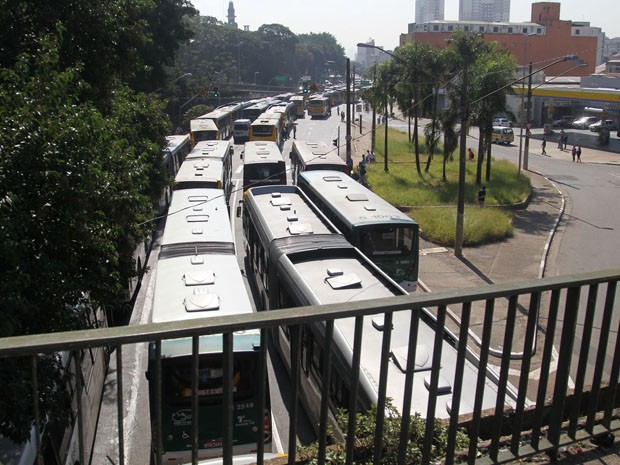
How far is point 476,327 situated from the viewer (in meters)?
12.6

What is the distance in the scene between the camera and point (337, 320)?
8078mm

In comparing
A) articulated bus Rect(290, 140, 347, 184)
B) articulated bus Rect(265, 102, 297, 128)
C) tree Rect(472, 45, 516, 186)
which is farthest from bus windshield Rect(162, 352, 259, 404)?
articulated bus Rect(265, 102, 297, 128)

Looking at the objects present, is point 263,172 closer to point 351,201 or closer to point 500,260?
point 351,201

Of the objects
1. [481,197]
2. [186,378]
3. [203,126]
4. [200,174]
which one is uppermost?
[186,378]

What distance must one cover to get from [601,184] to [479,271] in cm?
1692

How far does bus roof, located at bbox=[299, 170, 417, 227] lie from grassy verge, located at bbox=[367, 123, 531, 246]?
3.98 meters

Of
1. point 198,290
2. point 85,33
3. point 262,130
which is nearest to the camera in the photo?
point 198,290

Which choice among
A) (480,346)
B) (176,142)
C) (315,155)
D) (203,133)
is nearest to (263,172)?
(315,155)

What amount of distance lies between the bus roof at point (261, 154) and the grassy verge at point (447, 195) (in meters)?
4.65

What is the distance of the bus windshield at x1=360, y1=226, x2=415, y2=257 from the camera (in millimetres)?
13430

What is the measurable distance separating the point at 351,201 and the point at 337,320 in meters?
7.59

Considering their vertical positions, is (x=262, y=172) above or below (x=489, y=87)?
below

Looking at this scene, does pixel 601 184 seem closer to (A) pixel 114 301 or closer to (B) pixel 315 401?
(B) pixel 315 401

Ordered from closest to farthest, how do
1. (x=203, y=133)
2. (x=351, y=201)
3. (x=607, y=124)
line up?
(x=351, y=201)
(x=203, y=133)
(x=607, y=124)
